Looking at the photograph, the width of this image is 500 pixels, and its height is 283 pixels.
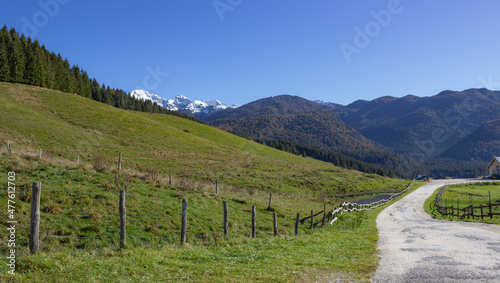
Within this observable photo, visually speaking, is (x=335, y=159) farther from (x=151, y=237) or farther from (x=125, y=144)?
(x=151, y=237)

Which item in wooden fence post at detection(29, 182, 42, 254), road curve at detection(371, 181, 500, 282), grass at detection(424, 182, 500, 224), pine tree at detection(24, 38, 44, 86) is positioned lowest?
grass at detection(424, 182, 500, 224)

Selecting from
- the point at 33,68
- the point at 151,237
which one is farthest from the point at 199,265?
the point at 33,68

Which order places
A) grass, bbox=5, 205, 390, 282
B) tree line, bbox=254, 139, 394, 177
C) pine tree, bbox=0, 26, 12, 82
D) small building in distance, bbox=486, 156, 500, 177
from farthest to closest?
tree line, bbox=254, 139, 394, 177 → small building in distance, bbox=486, 156, 500, 177 → pine tree, bbox=0, 26, 12, 82 → grass, bbox=5, 205, 390, 282

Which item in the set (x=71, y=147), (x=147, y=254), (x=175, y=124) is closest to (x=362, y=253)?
(x=147, y=254)

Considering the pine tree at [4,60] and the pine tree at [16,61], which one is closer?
the pine tree at [4,60]

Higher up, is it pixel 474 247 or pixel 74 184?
pixel 74 184

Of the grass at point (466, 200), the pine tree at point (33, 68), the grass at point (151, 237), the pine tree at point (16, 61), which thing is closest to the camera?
the grass at point (151, 237)

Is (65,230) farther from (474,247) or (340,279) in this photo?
(474,247)

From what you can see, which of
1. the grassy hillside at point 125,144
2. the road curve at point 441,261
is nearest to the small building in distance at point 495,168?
the grassy hillside at point 125,144

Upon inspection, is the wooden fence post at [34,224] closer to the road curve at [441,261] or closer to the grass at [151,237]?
the grass at [151,237]

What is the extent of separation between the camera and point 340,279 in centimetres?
806

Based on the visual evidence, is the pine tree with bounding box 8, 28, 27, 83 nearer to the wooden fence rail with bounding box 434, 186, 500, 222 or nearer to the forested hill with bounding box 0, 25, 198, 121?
the forested hill with bounding box 0, 25, 198, 121

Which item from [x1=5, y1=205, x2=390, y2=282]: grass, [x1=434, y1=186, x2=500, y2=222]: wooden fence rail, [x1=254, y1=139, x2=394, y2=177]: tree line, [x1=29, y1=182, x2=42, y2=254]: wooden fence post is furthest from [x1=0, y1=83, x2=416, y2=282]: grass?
[x1=254, y1=139, x2=394, y2=177]: tree line

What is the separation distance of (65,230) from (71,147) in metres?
41.0
